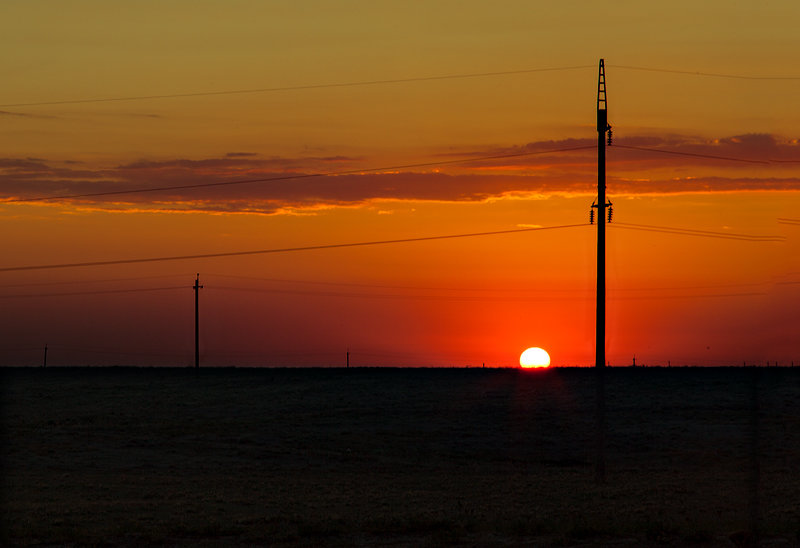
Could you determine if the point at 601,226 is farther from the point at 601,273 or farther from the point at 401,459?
the point at 401,459

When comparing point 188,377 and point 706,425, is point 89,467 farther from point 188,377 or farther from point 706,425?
point 188,377

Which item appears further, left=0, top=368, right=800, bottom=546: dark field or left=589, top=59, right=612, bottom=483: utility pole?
left=589, top=59, right=612, bottom=483: utility pole

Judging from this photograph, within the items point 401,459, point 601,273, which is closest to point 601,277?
point 601,273

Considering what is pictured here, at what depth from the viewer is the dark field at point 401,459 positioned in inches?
972

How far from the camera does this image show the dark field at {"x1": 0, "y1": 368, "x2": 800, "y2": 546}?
81.0 ft

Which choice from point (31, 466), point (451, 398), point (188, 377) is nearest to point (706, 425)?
point (451, 398)

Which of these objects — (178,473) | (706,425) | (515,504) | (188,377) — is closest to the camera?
(515,504)

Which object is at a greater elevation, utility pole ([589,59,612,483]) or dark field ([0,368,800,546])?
utility pole ([589,59,612,483])

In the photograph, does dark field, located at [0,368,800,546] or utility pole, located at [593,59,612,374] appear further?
utility pole, located at [593,59,612,374]

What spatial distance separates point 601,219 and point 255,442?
25.9 metres

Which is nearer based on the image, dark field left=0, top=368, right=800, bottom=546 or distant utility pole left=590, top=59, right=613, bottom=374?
dark field left=0, top=368, right=800, bottom=546

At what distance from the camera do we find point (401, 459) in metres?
48.4

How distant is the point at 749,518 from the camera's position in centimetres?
2639

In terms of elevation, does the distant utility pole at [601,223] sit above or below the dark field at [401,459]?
above
